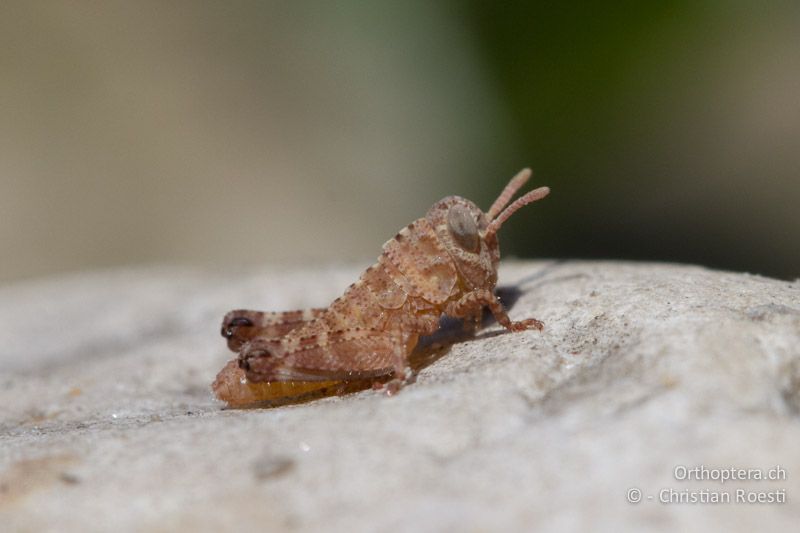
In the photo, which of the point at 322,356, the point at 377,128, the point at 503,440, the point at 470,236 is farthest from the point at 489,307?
the point at 377,128

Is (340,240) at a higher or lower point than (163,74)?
lower

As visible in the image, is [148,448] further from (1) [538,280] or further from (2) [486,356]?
(1) [538,280]

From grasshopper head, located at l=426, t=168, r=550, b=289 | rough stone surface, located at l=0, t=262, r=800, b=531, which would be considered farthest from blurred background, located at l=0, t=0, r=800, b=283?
rough stone surface, located at l=0, t=262, r=800, b=531

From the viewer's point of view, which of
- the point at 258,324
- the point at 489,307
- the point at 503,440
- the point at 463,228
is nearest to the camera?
the point at 503,440

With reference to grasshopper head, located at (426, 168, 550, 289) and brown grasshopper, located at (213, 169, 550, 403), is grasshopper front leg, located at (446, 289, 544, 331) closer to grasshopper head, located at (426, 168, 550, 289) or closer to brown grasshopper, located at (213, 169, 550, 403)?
brown grasshopper, located at (213, 169, 550, 403)

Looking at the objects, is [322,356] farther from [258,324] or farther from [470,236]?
[470,236]

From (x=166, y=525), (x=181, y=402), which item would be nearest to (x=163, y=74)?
(x=181, y=402)
